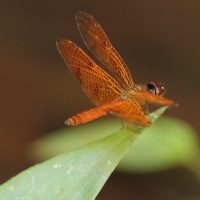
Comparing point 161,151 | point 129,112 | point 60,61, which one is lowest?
point 161,151

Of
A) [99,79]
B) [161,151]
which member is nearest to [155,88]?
[99,79]

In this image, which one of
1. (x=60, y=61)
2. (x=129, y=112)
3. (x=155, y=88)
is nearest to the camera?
(x=129, y=112)

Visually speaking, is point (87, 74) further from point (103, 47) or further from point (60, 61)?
point (60, 61)

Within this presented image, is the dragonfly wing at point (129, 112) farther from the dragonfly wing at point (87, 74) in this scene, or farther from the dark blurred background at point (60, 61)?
the dark blurred background at point (60, 61)

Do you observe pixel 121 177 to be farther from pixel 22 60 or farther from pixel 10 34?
pixel 10 34

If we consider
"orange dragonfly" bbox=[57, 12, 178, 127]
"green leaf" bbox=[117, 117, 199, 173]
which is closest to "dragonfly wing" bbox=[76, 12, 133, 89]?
"orange dragonfly" bbox=[57, 12, 178, 127]

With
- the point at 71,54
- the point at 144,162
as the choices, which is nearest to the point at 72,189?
the point at 71,54
